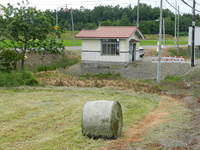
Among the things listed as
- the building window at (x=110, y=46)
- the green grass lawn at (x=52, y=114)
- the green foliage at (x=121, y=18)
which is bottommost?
the green grass lawn at (x=52, y=114)

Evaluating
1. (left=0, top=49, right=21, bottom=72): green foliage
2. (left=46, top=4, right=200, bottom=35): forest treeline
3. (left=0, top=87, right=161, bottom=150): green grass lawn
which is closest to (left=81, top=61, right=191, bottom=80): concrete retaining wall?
(left=0, top=49, right=21, bottom=72): green foliage

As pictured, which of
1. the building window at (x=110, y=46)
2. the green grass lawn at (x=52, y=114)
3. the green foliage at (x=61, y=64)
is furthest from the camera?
the building window at (x=110, y=46)

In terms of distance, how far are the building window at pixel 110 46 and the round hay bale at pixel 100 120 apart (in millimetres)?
20593

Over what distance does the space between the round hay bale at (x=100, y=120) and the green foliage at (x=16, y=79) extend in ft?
36.8

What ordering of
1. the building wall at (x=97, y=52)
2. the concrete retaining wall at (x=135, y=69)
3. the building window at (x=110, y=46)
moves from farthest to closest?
the building window at (x=110, y=46)
the building wall at (x=97, y=52)
the concrete retaining wall at (x=135, y=69)

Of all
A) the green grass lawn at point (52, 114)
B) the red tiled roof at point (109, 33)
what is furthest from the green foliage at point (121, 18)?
the green grass lawn at point (52, 114)

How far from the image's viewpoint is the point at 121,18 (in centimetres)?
7775

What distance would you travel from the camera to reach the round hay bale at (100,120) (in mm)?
8352

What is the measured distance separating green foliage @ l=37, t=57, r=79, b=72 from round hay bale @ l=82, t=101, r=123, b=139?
64.9 ft

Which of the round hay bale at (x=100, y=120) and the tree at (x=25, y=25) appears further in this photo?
the tree at (x=25, y=25)

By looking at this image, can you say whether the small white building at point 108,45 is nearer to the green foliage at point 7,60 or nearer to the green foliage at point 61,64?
the green foliage at point 61,64

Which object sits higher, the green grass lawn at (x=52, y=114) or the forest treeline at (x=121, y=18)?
the forest treeline at (x=121, y=18)

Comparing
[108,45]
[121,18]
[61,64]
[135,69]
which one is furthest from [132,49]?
[121,18]

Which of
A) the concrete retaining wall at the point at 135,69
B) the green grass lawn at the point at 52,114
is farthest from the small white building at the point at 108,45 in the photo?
the green grass lawn at the point at 52,114
